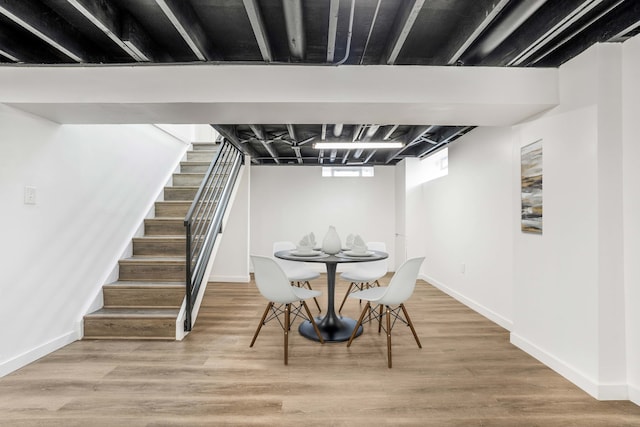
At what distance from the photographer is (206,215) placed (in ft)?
13.0

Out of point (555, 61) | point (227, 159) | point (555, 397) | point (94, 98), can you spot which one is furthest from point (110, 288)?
point (555, 61)

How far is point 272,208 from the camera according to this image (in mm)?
6973

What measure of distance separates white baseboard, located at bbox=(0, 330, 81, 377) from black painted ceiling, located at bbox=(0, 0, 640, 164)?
2.27 metres

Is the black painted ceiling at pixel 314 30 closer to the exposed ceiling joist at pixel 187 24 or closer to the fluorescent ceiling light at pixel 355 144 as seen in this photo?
the exposed ceiling joist at pixel 187 24

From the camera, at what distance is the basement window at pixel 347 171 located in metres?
7.00

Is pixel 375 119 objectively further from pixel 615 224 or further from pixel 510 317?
pixel 510 317

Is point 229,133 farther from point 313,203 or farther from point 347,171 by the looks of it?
point 347,171

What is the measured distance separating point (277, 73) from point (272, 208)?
15.7ft

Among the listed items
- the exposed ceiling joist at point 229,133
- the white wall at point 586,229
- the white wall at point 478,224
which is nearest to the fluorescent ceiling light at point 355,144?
the white wall at point 478,224

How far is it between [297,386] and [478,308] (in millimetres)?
2716

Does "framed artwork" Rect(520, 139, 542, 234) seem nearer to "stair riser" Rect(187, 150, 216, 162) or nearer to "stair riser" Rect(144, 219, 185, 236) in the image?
"stair riser" Rect(144, 219, 185, 236)

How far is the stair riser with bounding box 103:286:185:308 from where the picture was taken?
3.29 meters

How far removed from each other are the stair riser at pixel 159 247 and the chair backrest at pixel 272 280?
1.59 meters

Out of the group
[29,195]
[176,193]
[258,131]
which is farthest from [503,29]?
[176,193]
